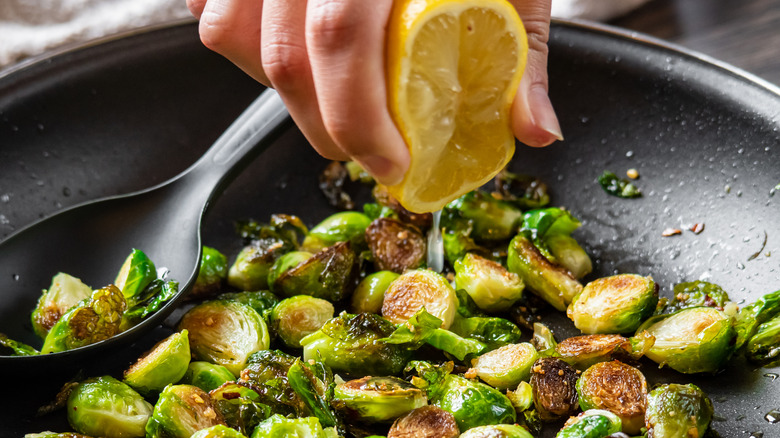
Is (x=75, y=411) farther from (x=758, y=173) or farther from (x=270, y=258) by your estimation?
(x=758, y=173)

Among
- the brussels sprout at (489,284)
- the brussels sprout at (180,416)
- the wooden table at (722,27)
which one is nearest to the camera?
the brussels sprout at (180,416)

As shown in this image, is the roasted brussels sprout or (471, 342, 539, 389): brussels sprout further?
the roasted brussels sprout

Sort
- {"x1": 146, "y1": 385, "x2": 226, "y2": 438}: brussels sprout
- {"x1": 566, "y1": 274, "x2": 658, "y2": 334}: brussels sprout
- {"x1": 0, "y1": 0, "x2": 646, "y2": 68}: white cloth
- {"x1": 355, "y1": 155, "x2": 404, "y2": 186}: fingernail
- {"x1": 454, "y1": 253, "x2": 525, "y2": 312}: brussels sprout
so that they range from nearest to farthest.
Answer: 1. {"x1": 355, "y1": 155, "x2": 404, "y2": 186}: fingernail
2. {"x1": 146, "y1": 385, "x2": 226, "y2": 438}: brussels sprout
3. {"x1": 566, "y1": 274, "x2": 658, "y2": 334}: brussels sprout
4. {"x1": 454, "y1": 253, "x2": 525, "y2": 312}: brussels sprout
5. {"x1": 0, "y1": 0, "x2": 646, "y2": 68}: white cloth

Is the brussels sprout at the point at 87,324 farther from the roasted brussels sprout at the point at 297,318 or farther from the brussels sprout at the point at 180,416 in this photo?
the roasted brussels sprout at the point at 297,318

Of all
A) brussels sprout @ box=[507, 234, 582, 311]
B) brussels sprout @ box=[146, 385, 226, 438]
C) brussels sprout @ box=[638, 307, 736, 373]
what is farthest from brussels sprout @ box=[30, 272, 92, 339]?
brussels sprout @ box=[638, 307, 736, 373]

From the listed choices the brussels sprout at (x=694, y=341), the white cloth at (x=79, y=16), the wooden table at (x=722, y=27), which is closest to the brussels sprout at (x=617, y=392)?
the brussels sprout at (x=694, y=341)

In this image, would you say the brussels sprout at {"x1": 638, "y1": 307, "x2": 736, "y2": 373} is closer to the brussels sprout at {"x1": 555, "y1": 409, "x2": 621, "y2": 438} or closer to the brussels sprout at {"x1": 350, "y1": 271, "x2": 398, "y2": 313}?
the brussels sprout at {"x1": 555, "y1": 409, "x2": 621, "y2": 438}

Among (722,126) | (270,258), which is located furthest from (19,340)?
(722,126)

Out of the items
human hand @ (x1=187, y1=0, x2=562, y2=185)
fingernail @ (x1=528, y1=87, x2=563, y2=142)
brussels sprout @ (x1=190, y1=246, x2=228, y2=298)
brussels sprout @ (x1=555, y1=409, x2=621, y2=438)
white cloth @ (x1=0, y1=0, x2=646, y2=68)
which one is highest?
human hand @ (x1=187, y1=0, x2=562, y2=185)
